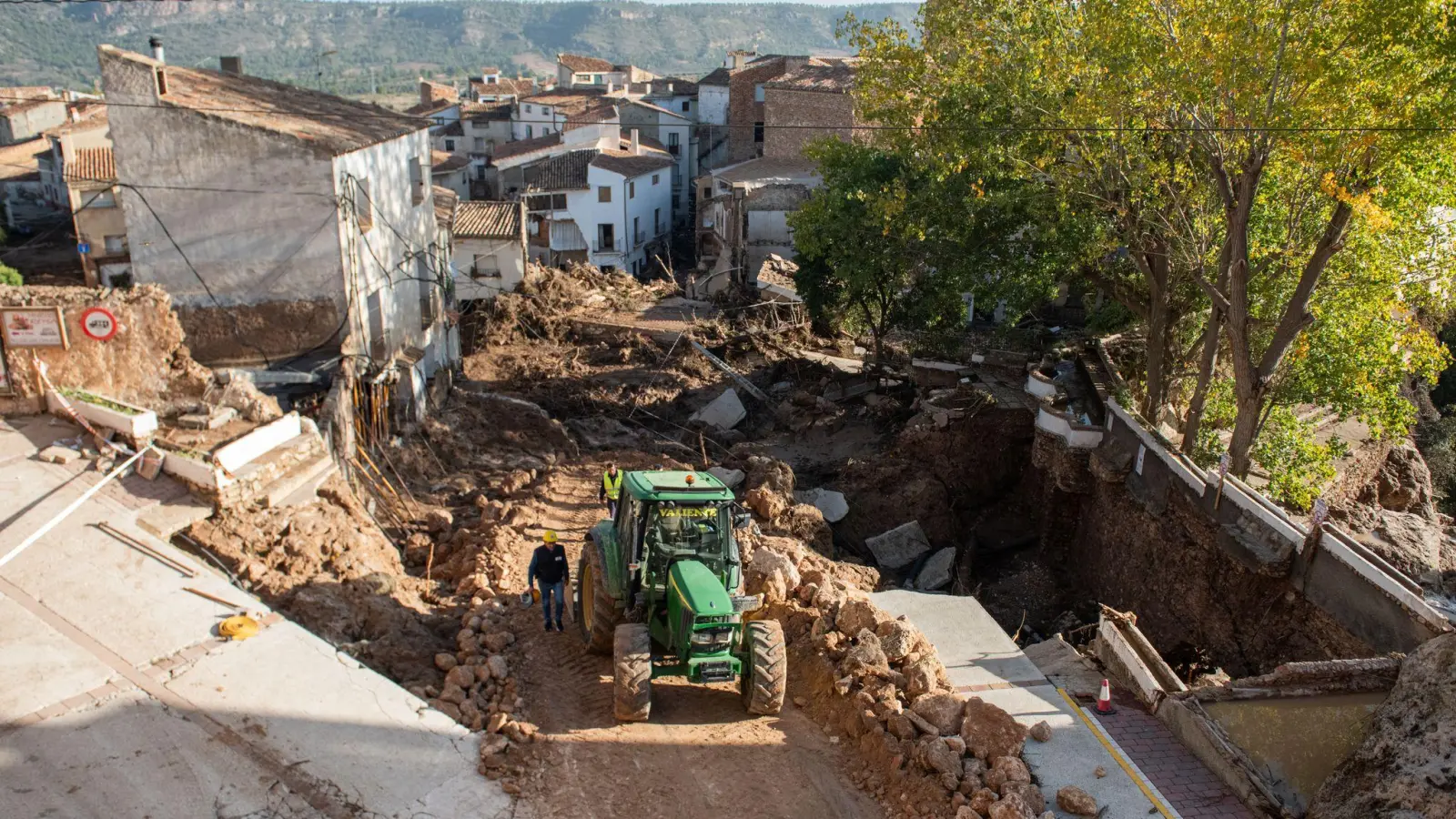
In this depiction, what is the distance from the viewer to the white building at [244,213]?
16.9 m

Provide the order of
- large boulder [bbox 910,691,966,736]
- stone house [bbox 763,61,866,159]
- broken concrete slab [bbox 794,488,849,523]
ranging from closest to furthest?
large boulder [bbox 910,691,966,736], broken concrete slab [bbox 794,488,849,523], stone house [bbox 763,61,866,159]

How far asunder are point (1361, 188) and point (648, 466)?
40.5 feet

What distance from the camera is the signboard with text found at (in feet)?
43.2

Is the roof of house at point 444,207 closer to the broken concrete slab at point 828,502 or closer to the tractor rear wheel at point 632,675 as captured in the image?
the broken concrete slab at point 828,502

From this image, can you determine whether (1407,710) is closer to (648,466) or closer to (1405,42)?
(1405,42)

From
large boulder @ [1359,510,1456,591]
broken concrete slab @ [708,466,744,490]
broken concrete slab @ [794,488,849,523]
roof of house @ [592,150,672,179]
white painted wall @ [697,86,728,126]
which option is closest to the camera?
large boulder @ [1359,510,1456,591]

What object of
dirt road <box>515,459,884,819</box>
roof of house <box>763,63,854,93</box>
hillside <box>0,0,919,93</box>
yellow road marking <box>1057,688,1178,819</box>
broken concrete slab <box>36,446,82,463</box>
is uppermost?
roof of house <box>763,63,854,93</box>

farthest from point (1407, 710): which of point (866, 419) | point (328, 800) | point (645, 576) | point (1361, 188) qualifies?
point (866, 419)

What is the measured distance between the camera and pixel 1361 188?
45.9 feet

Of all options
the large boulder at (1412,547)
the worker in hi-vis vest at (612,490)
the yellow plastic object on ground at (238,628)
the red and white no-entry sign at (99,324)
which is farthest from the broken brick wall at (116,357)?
the large boulder at (1412,547)

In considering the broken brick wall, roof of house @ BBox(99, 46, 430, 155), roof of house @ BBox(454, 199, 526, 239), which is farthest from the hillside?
the broken brick wall

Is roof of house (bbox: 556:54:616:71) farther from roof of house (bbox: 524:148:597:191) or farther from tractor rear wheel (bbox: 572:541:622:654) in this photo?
tractor rear wheel (bbox: 572:541:622:654)

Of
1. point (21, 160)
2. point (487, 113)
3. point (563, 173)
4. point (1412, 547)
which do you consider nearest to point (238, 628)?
point (1412, 547)

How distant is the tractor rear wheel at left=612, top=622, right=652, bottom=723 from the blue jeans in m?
2.22
